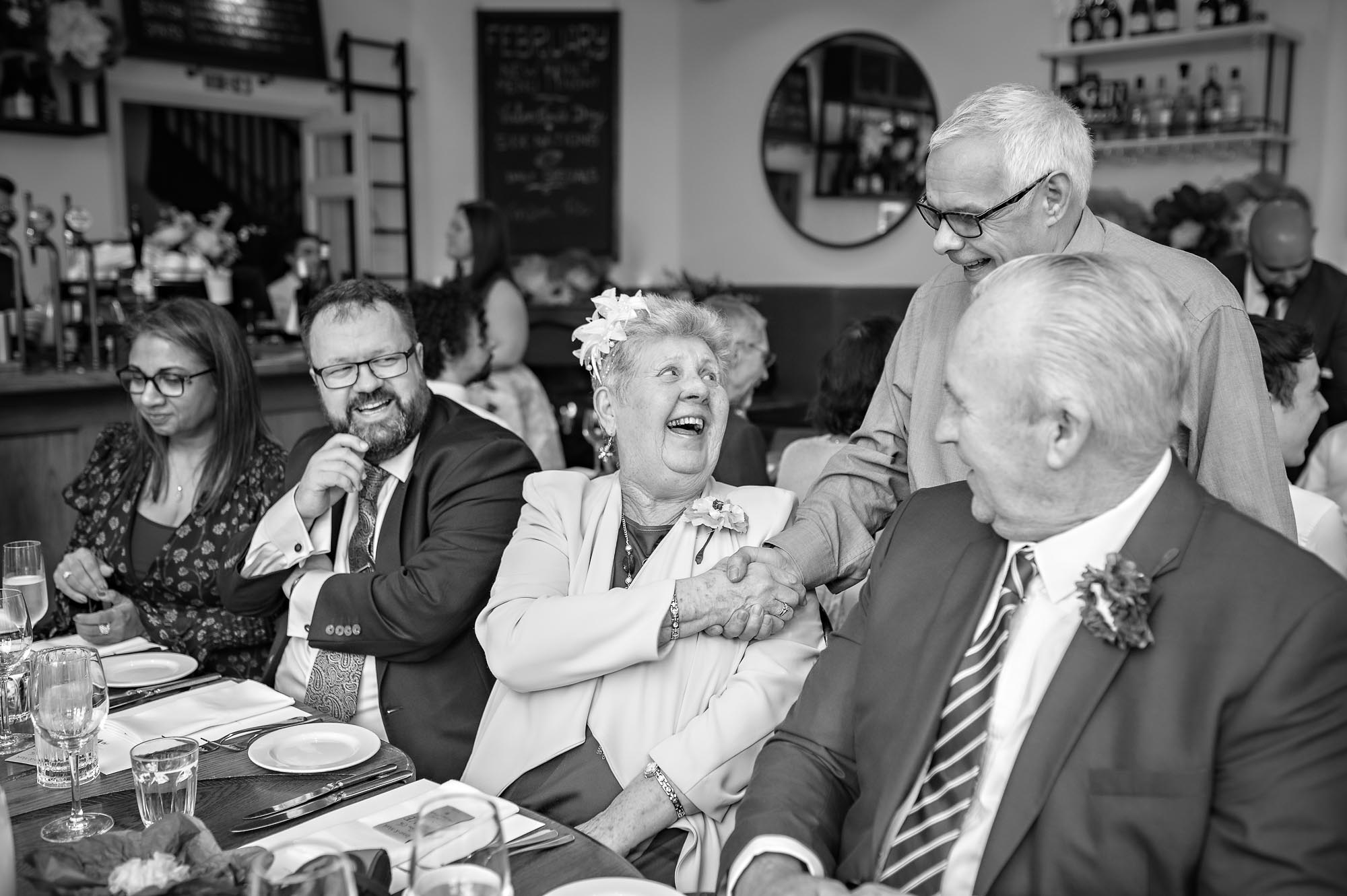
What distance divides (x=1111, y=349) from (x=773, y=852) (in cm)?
76

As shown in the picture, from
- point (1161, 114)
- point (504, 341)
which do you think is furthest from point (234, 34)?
point (1161, 114)

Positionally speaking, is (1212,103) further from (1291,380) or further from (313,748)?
(313,748)

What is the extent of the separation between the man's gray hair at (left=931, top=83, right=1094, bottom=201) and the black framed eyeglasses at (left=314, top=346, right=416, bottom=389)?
4.07ft

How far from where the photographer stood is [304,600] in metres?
2.38

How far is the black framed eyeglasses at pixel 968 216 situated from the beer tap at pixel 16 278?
4.06 meters

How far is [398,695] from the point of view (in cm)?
235

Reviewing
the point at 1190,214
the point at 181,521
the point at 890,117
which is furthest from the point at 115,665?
the point at 890,117

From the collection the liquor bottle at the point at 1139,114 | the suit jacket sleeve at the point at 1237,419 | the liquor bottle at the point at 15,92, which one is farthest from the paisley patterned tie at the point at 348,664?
the liquor bottle at the point at 15,92

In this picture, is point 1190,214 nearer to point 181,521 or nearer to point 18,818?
point 181,521

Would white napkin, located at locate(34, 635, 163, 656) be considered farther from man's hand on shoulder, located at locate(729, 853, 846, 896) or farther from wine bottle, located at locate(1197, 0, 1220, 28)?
wine bottle, located at locate(1197, 0, 1220, 28)

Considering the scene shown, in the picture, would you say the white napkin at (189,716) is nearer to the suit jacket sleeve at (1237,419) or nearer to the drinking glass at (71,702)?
the drinking glass at (71,702)

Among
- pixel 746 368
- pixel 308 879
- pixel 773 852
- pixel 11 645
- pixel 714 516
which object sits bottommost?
pixel 773 852

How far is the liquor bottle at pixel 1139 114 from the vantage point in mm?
5719

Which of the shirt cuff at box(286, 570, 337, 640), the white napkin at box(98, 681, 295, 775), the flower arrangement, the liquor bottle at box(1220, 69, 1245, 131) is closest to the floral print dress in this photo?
the shirt cuff at box(286, 570, 337, 640)
